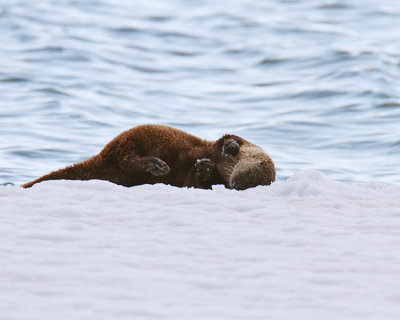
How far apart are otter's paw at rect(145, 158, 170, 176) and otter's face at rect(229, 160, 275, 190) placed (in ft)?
1.76

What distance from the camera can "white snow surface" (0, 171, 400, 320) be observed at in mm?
3844

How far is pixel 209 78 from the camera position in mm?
17969

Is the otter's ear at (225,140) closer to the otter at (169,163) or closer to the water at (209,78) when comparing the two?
the otter at (169,163)

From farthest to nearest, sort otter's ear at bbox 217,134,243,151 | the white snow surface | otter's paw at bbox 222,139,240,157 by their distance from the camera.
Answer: otter's ear at bbox 217,134,243,151 < otter's paw at bbox 222,139,240,157 < the white snow surface

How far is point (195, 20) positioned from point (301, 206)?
1908 centimetres

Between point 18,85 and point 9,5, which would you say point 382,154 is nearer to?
point 18,85

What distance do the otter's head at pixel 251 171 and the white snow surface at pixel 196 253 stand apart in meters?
0.28

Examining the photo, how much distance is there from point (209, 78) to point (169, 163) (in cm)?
1136

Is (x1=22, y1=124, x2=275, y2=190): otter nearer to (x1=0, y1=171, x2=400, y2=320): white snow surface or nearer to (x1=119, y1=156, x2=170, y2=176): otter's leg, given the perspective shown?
(x1=119, y1=156, x2=170, y2=176): otter's leg

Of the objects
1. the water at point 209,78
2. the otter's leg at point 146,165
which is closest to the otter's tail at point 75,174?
the otter's leg at point 146,165

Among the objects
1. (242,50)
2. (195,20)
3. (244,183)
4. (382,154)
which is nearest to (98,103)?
(382,154)

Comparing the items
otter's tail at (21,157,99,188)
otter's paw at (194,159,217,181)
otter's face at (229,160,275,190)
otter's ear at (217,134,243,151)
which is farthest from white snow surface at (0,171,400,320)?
otter's ear at (217,134,243,151)

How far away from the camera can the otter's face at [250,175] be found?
6512 millimetres

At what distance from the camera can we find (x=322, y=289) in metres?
4.07
